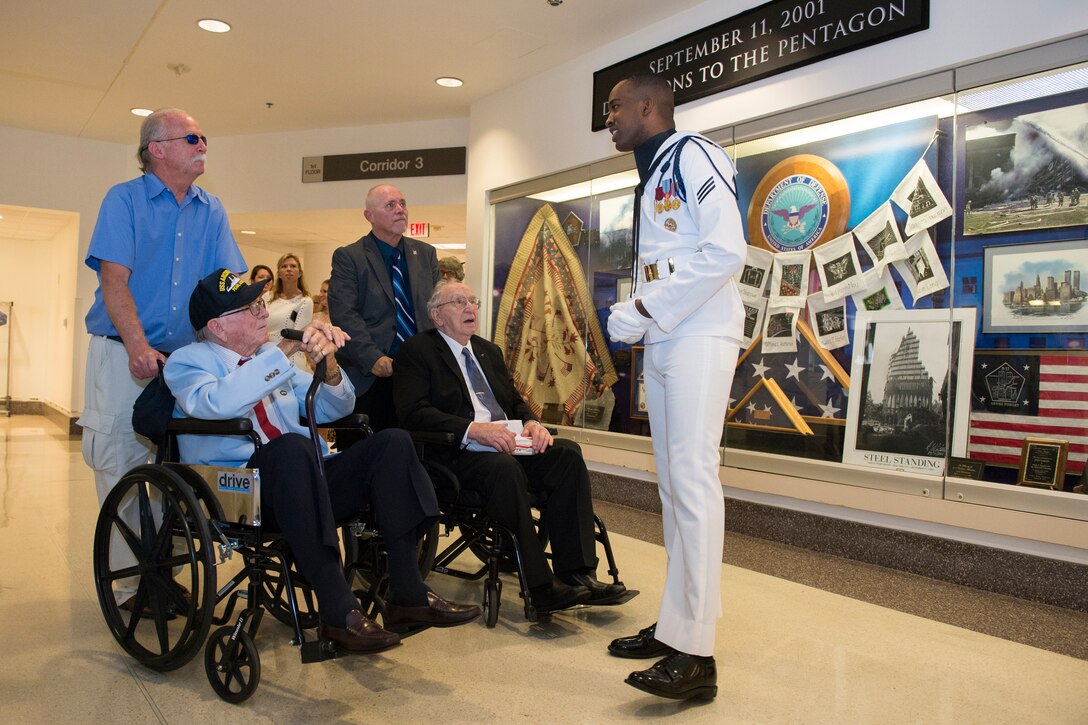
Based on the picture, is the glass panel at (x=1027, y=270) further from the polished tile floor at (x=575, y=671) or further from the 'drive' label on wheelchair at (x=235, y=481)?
the 'drive' label on wheelchair at (x=235, y=481)

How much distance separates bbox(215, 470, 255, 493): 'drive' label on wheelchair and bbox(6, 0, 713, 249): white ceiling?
13.3 feet

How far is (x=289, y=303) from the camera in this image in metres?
6.11

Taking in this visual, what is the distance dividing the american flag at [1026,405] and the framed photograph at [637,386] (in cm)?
225

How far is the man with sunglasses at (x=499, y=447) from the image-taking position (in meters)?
2.71

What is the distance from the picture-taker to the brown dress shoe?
1955 mm

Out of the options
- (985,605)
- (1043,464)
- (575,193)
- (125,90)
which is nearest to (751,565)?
(985,605)

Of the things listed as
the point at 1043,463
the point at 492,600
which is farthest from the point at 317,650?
the point at 1043,463

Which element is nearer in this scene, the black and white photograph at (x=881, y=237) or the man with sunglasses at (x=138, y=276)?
the man with sunglasses at (x=138, y=276)

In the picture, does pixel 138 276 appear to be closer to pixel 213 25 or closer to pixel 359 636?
pixel 359 636

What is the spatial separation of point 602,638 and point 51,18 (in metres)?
5.86

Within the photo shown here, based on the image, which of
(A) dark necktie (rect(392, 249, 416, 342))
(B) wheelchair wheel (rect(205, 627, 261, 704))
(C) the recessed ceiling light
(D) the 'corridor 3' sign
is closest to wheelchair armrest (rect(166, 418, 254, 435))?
(B) wheelchair wheel (rect(205, 627, 261, 704))

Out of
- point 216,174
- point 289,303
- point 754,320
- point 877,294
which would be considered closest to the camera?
point 877,294

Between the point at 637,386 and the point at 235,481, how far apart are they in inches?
146

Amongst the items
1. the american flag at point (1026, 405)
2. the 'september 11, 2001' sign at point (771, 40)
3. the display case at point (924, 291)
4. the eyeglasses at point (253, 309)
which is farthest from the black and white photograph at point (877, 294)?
the eyeglasses at point (253, 309)
